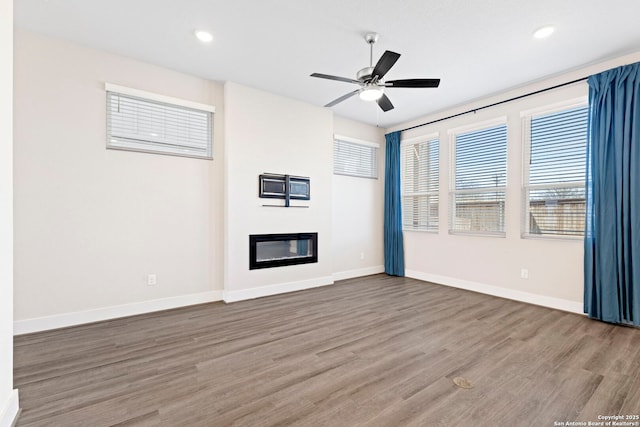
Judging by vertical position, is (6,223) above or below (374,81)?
below

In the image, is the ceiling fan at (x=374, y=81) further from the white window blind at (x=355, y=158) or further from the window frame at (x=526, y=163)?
the white window blind at (x=355, y=158)

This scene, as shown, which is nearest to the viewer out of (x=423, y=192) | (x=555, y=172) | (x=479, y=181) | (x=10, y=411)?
(x=10, y=411)

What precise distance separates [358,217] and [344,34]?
3.39 m

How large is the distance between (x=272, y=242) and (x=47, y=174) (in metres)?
2.68

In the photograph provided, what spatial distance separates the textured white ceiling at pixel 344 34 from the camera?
2.48 meters

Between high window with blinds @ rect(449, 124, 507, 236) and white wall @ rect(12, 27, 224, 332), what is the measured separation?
4063 mm

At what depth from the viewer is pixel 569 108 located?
363cm

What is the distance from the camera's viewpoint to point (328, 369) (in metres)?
2.20

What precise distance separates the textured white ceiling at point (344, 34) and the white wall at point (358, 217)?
6.27 ft

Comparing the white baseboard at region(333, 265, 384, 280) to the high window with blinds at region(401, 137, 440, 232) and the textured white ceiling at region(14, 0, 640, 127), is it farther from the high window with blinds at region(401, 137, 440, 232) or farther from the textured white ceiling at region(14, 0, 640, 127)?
the textured white ceiling at region(14, 0, 640, 127)

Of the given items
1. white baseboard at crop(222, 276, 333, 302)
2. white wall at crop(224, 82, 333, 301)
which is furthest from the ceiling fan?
white baseboard at crop(222, 276, 333, 302)

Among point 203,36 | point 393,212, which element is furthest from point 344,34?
point 393,212

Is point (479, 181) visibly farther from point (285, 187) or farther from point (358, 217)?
point (285, 187)

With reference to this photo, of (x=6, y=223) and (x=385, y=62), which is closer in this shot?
(x=6, y=223)
